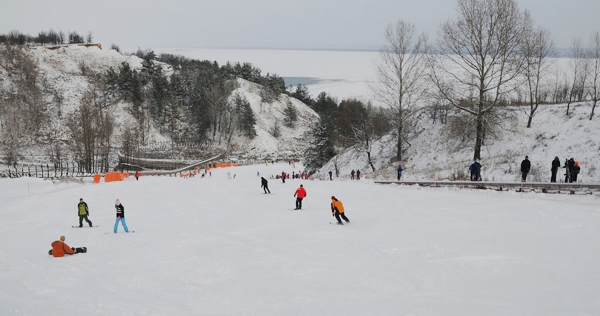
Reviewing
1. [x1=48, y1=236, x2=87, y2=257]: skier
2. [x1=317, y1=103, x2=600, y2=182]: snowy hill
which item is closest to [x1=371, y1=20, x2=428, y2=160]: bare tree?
[x1=317, y1=103, x2=600, y2=182]: snowy hill

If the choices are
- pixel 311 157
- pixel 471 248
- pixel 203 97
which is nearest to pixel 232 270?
pixel 471 248

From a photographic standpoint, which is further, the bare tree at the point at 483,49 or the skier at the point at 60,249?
the bare tree at the point at 483,49

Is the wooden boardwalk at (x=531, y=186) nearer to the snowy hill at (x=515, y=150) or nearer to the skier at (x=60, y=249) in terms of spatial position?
the snowy hill at (x=515, y=150)

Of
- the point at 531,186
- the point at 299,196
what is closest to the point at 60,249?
the point at 299,196

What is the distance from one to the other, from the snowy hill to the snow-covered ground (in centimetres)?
564

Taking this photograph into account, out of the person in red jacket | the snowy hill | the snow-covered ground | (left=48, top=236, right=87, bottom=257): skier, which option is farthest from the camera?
the snowy hill

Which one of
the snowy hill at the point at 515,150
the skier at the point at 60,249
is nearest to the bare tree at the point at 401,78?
the snowy hill at the point at 515,150

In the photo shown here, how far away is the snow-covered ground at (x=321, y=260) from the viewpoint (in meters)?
9.12

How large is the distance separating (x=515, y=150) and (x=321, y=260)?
2241 centimetres

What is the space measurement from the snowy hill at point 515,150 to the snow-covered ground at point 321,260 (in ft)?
18.5

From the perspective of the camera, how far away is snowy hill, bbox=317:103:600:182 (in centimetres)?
2438

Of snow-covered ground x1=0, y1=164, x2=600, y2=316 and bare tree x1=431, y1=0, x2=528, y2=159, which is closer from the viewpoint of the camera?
snow-covered ground x1=0, y1=164, x2=600, y2=316

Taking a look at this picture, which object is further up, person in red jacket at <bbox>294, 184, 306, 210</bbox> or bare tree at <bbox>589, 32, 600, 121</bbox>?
bare tree at <bbox>589, 32, 600, 121</bbox>

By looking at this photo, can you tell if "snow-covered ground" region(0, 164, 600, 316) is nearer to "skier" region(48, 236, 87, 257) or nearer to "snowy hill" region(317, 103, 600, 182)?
"skier" region(48, 236, 87, 257)
